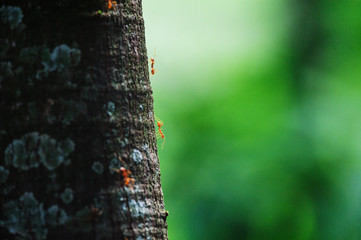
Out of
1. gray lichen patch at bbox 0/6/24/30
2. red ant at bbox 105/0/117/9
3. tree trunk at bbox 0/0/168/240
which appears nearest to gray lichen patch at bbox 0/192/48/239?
tree trunk at bbox 0/0/168/240

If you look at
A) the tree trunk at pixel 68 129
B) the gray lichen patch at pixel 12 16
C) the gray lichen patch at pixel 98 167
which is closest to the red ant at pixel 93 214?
the tree trunk at pixel 68 129

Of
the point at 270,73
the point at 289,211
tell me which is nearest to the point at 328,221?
the point at 289,211

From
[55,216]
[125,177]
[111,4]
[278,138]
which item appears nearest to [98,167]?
[125,177]

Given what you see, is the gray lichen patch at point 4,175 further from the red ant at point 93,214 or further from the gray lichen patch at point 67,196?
the red ant at point 93,214

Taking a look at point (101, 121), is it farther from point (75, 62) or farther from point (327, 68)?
point (327, 68)

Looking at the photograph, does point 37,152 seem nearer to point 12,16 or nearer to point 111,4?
point 12,16

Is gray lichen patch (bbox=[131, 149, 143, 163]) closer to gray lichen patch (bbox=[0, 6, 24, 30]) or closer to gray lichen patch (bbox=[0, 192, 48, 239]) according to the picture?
gray lichen patch (bbox=[0, 192, 48, 239])

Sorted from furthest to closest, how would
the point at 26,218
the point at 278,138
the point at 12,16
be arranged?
the point at 278,138 → the point at 12,16 → the point at 26,218
